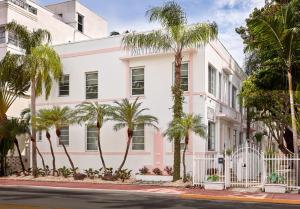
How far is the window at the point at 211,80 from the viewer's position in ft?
83.5

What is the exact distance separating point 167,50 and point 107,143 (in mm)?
6616

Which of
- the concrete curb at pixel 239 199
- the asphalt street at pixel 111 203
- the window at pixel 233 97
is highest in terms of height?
the window at pixel 233 97

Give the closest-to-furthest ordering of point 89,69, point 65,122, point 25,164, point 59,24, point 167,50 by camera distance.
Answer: point 167,50 → point 65,122 → point 89,69 → point 25,164 → point 59,24

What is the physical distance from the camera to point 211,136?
25.8 m

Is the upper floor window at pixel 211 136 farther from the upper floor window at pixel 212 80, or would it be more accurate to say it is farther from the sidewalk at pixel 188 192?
the sidewalk at pixel 188 192

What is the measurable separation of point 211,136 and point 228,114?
162 inches

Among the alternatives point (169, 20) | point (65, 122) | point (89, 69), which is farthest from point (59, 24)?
point (169, 20)

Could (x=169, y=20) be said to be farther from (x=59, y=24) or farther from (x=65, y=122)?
(x=59, y=24)

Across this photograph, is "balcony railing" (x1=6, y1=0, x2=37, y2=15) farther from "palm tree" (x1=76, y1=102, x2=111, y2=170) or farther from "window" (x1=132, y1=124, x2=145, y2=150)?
"window" (x1=132, y1=124, x2=145, y2=150)

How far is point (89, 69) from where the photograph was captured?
2717cm

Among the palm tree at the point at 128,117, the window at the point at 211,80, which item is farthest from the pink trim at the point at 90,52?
the window at the point at 211,80

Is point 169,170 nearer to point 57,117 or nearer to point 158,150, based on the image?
point 158,150

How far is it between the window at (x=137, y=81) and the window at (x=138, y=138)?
2.00 metres

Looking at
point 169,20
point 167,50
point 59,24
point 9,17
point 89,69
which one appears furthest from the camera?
point 59,24
